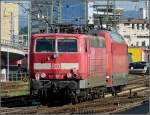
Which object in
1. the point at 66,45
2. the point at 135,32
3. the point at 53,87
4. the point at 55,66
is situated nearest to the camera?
the point at 53,87

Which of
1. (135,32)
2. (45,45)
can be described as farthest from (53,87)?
(135,32)

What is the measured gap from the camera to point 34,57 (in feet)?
67.2

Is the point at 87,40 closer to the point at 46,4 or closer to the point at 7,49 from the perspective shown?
the point at 46,4

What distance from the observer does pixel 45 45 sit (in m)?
20.6

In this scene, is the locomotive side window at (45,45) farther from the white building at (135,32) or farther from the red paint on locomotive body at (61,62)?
the white building at (135,32)

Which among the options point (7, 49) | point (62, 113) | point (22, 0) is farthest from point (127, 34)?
point (62, 113)

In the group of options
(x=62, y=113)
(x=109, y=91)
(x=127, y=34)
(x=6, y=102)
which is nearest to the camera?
(x=62, y=113)

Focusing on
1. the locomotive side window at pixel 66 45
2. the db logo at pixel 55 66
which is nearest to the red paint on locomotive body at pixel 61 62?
the db logo at pixel 55 66

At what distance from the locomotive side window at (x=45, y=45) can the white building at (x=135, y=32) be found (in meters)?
91.7

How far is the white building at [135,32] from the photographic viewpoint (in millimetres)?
113312

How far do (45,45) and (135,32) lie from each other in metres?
98.6

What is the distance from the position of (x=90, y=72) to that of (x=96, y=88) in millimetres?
1410

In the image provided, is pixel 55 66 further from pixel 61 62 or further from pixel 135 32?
pixel 135 32

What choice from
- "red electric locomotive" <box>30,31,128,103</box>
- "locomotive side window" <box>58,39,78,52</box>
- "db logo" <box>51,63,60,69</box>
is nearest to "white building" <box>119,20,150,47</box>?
"red electric locomotive" <box>30,31,128,103</box>
